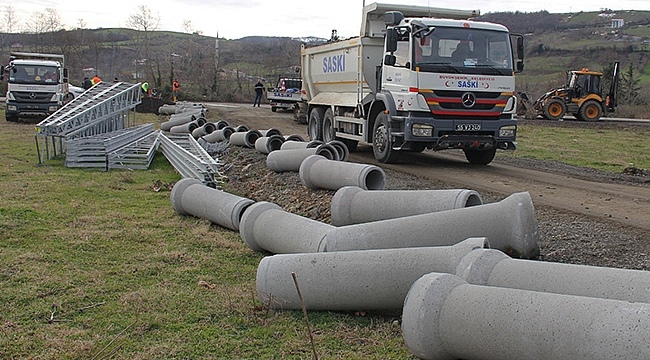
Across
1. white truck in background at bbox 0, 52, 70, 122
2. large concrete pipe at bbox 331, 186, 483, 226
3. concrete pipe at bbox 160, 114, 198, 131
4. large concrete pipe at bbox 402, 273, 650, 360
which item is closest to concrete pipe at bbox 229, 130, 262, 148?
concrete pipe at bbox 160, 114, 198, 131

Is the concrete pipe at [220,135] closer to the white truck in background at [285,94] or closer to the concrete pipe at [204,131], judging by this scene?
the concrete pipe at [204,131]

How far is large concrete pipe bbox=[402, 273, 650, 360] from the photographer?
3301 mm

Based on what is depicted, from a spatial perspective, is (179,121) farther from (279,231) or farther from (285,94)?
(279,231)

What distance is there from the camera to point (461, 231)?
19.2ft

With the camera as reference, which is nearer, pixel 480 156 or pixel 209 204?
pixel 209 204

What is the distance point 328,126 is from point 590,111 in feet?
71.4

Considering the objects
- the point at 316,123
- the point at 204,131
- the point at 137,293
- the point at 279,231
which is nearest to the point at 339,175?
the point at 279,231

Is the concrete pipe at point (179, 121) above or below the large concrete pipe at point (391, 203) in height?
below

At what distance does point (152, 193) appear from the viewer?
11.8 meters

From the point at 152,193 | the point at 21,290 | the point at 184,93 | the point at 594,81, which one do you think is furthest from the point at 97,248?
the point at 184,93

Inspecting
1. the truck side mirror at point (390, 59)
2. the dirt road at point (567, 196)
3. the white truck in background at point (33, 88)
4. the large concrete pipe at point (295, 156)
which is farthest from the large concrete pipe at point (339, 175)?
the white truck in background at point (33, 88)

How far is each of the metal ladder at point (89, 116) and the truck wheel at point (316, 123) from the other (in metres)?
5.58

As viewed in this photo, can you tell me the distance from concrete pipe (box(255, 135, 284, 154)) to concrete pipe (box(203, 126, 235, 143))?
3451 mm

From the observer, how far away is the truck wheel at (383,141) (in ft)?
44.8
